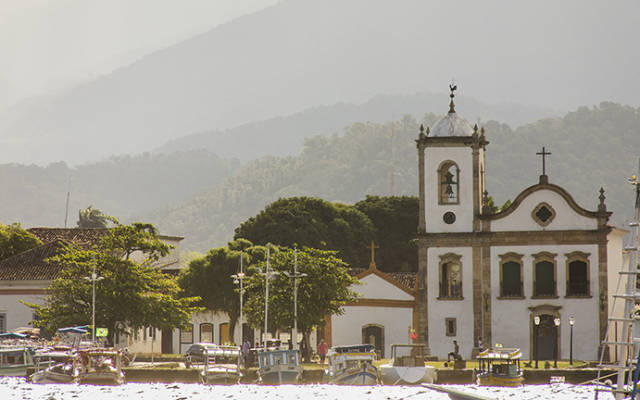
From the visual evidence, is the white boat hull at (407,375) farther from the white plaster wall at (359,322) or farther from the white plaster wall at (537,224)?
the white plaster wall at (359,322)

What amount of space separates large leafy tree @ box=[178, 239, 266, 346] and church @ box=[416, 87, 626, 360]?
15615 millimetres

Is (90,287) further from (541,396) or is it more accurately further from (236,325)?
(541,396)

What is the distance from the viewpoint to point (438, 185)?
49.8 m

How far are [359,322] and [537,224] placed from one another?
486 inches

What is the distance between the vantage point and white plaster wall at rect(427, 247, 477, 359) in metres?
48.5

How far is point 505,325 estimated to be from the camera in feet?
158

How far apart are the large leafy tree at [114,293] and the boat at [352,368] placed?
1248 centimetres

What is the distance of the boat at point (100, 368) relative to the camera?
38.2 m

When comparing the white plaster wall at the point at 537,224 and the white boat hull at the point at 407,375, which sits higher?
the white plaster wall at the point at 537,224

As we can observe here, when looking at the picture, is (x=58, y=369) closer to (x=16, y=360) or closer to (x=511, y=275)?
(x=16, y=360)

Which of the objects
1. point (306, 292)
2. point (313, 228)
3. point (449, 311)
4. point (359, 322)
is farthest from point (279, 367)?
point (313, 228)

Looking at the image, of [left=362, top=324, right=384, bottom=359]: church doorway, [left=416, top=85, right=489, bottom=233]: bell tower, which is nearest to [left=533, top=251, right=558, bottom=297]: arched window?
[left=416, top=85, right=489, bottom=233]: bell tower

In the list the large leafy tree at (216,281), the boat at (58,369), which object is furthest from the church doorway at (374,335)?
the boat at (58,369)

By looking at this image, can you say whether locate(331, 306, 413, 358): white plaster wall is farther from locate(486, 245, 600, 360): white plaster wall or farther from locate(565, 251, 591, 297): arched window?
locate(565, 251, 591, 297): arched window
